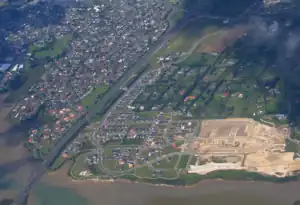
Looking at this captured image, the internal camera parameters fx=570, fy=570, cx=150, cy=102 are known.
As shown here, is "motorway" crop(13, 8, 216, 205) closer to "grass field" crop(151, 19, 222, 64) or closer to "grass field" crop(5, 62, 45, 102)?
"grass field" crop(151, 19, 222, 64)

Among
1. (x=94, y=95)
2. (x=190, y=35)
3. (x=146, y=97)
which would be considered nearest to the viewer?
(x=146, y=97)

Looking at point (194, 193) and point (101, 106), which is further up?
point (194, 193)

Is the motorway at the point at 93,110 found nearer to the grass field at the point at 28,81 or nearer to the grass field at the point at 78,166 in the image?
the grass field at the point at 78,166

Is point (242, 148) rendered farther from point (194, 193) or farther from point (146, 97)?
point (146, 97)

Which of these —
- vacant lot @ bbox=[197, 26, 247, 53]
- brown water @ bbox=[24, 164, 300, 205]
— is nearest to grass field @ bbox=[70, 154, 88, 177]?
brown water @ bbox=[24, 164, 300, 205]

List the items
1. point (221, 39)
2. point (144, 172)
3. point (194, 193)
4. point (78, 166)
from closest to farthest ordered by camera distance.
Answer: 1. point (194, 193)
2. point (144, 172)
3. point (78, 166)
4. point (221, 39)

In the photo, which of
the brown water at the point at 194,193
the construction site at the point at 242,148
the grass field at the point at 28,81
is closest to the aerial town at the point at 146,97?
the construction site at the point at 242,148

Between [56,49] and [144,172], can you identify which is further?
[56,49]

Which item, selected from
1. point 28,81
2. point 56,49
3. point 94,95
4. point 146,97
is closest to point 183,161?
point 146,97

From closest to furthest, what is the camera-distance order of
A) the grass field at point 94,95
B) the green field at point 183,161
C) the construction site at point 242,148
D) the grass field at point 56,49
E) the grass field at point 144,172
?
the construction site at point 242,148
the grass field at point 144,172
the green field at point 183,161
the grass field at point 94,95
the grass field at point 56,49
